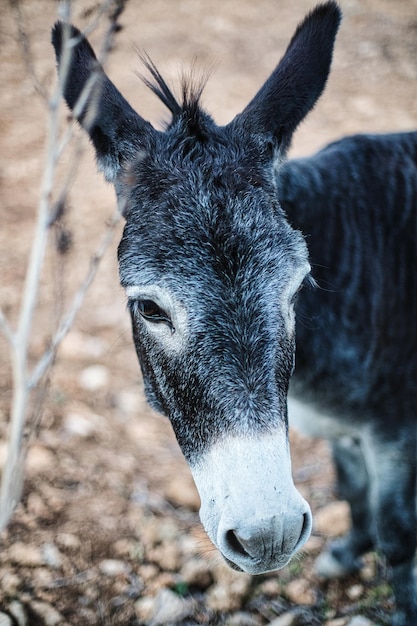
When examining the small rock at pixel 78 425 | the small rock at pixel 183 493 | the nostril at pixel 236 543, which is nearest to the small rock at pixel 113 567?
the small rock at pixel 183 493

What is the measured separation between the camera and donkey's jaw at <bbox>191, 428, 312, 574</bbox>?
1648 mm

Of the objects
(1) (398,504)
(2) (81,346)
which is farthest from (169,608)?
(2) (81,346)

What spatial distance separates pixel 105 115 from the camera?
229 centimetres

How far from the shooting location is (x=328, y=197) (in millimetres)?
2904

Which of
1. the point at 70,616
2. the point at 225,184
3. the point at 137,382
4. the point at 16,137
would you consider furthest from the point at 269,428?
the point at 16,137

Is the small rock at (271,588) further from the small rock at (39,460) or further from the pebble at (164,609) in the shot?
the small rock at (39,460)

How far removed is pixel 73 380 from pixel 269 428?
3202 millimetres

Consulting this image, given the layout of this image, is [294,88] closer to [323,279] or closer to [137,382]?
[323,279]

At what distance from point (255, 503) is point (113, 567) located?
199 centimetres

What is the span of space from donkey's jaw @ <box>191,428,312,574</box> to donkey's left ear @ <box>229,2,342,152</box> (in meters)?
1.36

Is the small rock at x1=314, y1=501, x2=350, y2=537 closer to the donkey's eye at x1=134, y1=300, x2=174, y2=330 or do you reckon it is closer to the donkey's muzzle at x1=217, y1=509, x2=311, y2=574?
the donkey's muzzle at x1=217, y1=509, x2=311, y2=574

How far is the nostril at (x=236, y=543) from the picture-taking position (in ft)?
5.61

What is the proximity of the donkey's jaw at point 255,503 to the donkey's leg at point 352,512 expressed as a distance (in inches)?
68.0

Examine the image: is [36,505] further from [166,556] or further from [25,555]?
[166,556]
